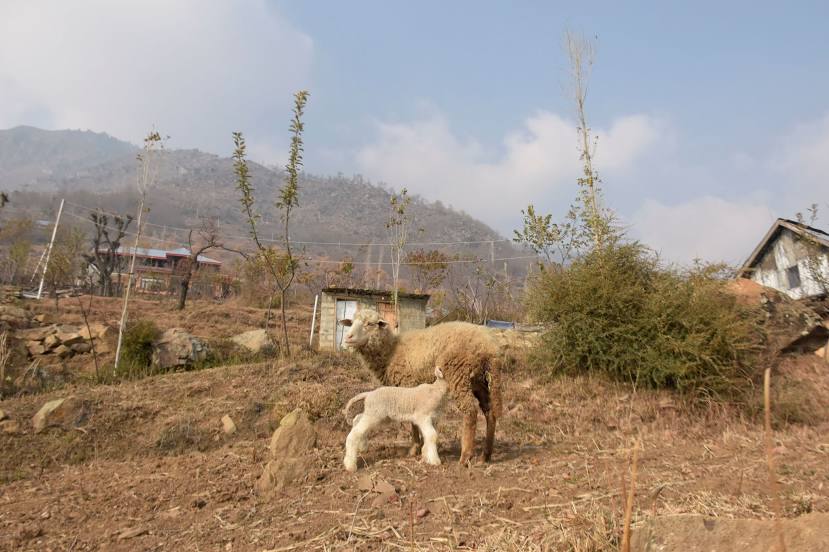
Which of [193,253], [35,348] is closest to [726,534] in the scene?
[35,348]

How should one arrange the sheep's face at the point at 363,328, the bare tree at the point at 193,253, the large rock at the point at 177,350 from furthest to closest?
the bare tree at the point at 193,253 → the large rock at the point at 177,350 → the sheep's face at the point at 363,328

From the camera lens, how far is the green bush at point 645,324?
10.5m

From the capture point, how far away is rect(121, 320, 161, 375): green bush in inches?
480

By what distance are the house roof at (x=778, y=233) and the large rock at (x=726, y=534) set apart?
601 inches

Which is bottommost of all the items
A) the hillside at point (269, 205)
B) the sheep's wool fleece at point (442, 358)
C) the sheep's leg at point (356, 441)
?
the sheep's leg at point (356, 441)

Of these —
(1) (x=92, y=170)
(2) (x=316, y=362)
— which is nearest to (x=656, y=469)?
(2) (x=316, y=362)

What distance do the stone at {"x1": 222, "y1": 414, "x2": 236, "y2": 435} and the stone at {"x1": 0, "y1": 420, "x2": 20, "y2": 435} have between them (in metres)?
3.25

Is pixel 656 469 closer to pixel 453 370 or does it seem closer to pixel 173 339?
pixel 453 370

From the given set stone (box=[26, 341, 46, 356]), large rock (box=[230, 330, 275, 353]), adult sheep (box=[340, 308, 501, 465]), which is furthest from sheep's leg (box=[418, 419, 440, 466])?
stone (box=[26, 341, 46, 356])

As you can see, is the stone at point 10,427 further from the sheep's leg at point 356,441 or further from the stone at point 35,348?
the sheep's leg at point 356,441

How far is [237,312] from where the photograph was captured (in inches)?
799

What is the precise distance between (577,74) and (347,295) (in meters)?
10.6

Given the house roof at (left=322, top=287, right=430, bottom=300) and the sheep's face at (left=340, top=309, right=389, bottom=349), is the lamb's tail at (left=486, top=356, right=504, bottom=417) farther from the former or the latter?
the house roof at (left=322, top=287, right=430, bottom=300)

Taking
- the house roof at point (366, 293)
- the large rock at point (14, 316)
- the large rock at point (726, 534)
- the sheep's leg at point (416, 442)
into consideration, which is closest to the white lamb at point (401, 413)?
the sheep's leg at point (416, 442)
